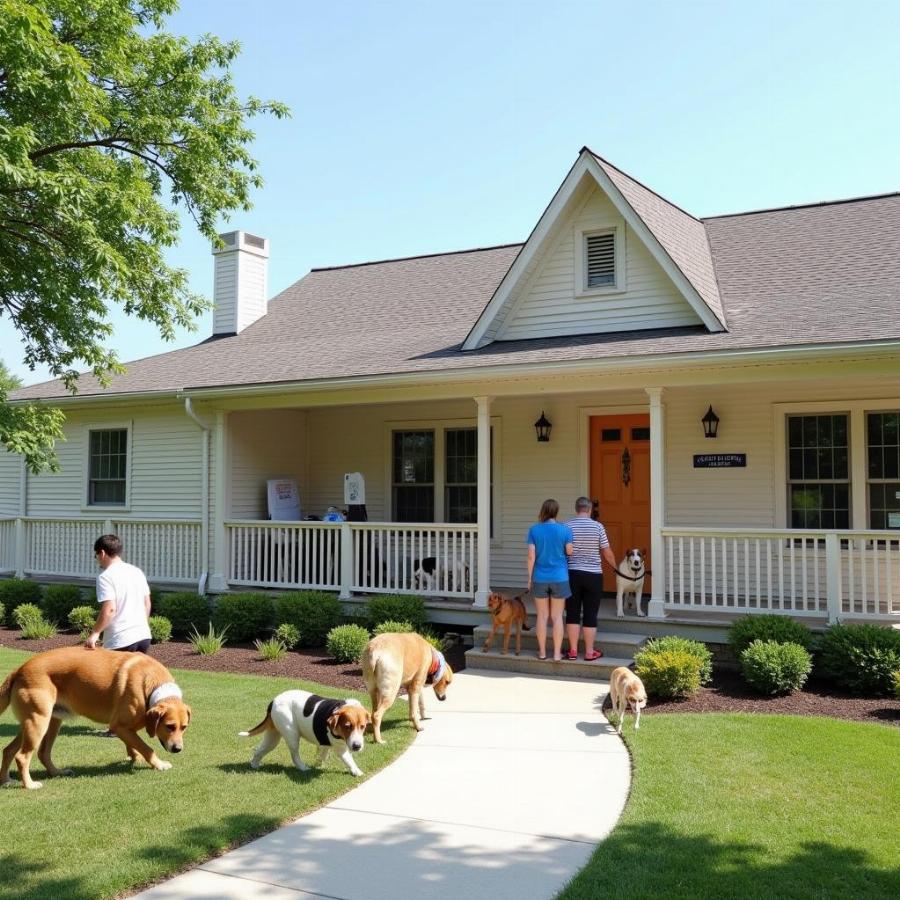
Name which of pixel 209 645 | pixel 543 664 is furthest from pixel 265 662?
pixel 543 664

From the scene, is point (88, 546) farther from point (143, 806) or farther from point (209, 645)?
point (143, 806)

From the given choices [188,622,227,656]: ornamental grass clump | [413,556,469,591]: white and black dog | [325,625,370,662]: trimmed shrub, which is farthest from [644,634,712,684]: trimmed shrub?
[188,622,227,656]: ornamental grass clump

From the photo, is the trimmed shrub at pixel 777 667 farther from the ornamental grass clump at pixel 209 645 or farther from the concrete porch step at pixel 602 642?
the ornamental grass clump at pixel 209 645

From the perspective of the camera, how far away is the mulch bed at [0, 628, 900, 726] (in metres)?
7.92

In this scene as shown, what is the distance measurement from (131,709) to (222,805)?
1010mm

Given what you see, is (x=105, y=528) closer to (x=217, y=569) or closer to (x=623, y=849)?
(x=217, y=569)

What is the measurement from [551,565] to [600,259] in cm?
515

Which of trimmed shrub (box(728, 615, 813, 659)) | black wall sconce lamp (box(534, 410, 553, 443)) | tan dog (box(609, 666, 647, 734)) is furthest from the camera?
black wall sconce lamp (box(534, 410, 553, 443))

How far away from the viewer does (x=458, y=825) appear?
5191mm

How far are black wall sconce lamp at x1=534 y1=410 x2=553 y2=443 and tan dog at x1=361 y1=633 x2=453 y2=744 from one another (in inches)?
239

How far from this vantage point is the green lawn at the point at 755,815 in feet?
14.1

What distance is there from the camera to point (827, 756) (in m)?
6.40

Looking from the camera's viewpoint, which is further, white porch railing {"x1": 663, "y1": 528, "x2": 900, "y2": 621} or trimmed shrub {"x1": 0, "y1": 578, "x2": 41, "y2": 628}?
trimmed shrub {"x1": 0, "y1": 578, "x2": 41, "y2": 628}

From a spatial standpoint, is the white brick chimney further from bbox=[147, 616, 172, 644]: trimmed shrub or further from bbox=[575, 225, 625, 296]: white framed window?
bbox=[575, 225, 625, 296]: white framed window
